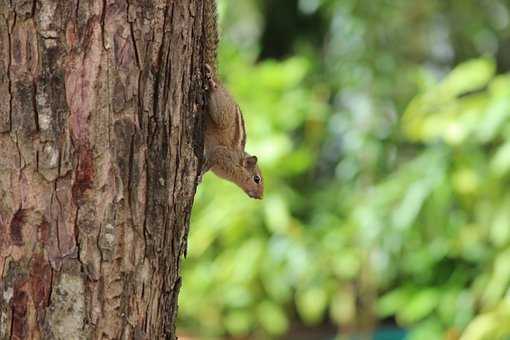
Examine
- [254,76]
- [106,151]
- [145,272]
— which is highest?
[254,76]

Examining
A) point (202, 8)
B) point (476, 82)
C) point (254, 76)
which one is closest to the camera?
point (202, 8)

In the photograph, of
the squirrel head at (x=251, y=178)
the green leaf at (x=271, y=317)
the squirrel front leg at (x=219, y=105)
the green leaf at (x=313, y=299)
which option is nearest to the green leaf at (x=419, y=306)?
the green leaf at (x=313, y=299)

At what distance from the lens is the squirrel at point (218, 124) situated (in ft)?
5.41

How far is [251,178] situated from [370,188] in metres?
2.59

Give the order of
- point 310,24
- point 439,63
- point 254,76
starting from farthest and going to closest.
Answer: point 310,24, point 439,63, point 254,76

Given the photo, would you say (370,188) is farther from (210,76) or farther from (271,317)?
(210,76)

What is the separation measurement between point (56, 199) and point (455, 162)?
2906 millimetres

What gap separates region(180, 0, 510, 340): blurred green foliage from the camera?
3961 mm

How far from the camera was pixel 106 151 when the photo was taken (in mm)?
1357

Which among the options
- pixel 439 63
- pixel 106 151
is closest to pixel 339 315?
pixel 439 63

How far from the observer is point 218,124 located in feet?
5.59

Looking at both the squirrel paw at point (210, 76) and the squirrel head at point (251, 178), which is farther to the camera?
the squirrel head at point (251, 178)

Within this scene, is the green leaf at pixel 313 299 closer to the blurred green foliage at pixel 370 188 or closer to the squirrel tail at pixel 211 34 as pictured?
the blurred green foliage at pixel 370 188

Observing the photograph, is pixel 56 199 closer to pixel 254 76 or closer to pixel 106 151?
pixel 106 151
